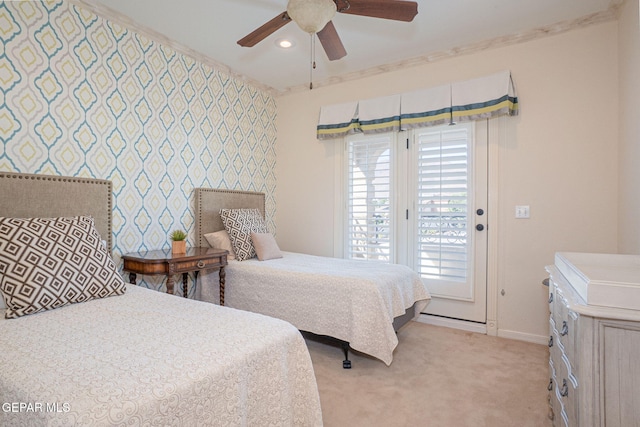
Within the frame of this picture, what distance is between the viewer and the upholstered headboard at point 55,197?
6.50ft

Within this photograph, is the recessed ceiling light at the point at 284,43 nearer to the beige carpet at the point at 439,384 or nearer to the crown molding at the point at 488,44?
the crown molding at the point at 488,44

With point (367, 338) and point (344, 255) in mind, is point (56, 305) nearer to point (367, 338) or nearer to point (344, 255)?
point (367, 338)

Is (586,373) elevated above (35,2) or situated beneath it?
situated beneath

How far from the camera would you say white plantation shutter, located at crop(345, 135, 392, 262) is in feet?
11.5

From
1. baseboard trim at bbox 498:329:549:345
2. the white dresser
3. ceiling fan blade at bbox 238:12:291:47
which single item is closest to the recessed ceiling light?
ceiling fan blade at bbox 238:12:291:47

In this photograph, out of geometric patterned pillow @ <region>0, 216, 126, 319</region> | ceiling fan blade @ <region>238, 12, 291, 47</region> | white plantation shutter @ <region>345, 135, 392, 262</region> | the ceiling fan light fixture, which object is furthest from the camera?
white plantation shutter @ <region>345, 135, 392, 262</region>

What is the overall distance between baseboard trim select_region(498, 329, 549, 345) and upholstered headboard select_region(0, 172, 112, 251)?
344 cm

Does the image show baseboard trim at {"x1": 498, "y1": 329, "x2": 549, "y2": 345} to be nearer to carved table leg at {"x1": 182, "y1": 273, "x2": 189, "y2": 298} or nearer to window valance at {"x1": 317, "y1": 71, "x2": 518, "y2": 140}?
window valance at {"x1": 317, "y1": 71, "x2": 518, "y2": 140}

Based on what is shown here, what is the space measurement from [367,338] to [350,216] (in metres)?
1.71

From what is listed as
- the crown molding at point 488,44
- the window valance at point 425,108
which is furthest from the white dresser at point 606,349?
the crown molding at point 488,44

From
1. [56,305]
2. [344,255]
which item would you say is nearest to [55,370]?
[56,305]

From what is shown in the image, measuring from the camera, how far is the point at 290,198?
4207 mm

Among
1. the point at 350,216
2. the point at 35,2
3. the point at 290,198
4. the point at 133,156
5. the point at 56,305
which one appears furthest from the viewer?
the point at 290,198

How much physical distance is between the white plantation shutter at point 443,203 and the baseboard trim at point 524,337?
1.92 feet
